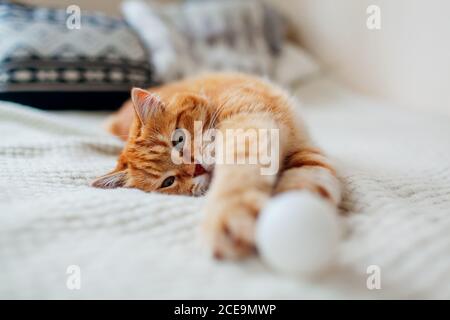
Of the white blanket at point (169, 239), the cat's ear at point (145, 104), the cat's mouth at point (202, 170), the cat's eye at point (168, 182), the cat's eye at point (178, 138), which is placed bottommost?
the white blanket at point (169, 239)

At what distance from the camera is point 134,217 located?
87 cm

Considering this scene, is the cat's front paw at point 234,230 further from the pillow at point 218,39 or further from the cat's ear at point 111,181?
the pillow at point 218,39

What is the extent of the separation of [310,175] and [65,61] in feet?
4.88

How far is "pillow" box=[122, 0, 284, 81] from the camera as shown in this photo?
7.62 ft

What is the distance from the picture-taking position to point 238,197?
770 millimetres

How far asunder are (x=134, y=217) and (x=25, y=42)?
1440 millimetres

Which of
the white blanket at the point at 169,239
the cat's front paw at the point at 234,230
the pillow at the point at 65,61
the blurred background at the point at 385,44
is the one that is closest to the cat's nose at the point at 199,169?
the white blanket at the point at 169,239

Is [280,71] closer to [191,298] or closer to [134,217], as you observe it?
[134,217]

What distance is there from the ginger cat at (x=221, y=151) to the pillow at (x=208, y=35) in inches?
38.8

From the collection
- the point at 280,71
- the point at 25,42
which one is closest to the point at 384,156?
the point at 280,71

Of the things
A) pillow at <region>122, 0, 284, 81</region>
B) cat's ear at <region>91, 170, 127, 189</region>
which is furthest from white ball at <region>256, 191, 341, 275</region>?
pillow at <region>122, 0, 284, 81</region>

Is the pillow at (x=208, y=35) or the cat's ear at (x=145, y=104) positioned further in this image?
the pillow at (x=208, y=35)

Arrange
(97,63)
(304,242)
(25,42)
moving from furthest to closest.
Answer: (97,63) < (25,42) < (304,242)

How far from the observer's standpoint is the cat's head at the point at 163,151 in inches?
43.6
